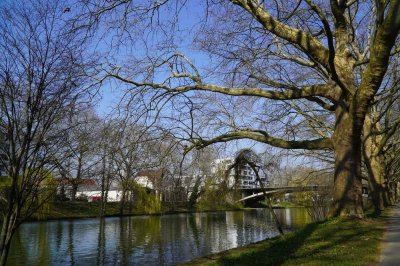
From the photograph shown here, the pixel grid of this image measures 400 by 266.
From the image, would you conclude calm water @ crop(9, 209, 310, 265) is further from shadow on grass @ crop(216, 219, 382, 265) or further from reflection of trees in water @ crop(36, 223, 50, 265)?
shadow on grass @ crop(216, 219, 382, 265)

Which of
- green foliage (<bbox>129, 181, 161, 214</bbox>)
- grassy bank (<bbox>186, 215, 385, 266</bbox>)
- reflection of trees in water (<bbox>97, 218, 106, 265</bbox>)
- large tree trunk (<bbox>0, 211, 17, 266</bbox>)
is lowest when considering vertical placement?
reflection of trees in water (<bbox>97, 218, 106, 265</bbox>)

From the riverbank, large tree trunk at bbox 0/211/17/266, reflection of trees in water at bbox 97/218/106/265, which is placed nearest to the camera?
large tree trunk at bbox 0/211/17/266

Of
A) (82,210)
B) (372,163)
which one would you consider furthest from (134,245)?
(82,210)

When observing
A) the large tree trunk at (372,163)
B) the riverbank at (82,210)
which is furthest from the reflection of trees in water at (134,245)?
the riverbank at (82,210)

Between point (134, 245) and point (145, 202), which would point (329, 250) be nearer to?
point (134, 245)

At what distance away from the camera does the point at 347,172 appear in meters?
14.0

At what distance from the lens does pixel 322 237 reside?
10.8 m

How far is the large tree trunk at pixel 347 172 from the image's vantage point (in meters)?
13.9

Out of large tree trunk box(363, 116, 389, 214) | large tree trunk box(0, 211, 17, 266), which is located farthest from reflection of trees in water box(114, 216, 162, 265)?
large tree trunk box(363, 116, 389, 214)

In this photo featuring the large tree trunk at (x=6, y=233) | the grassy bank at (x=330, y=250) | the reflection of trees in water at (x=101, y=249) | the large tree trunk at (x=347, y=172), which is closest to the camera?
the grassy bank at (x=330, y=250)

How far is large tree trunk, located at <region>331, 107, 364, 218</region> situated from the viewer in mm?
13906

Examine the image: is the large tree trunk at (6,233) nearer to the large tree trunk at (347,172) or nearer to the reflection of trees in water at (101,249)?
the large tree trunk at (347,172)

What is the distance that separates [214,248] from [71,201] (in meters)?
34.9

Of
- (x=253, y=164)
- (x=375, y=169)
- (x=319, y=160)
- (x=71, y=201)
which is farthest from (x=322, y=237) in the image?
(x=71, y=201)
